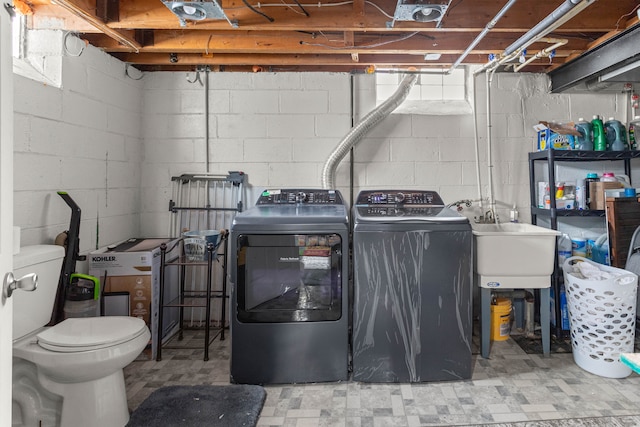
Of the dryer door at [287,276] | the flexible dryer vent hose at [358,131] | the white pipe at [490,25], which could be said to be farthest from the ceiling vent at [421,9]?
the dryer door at [287,276]

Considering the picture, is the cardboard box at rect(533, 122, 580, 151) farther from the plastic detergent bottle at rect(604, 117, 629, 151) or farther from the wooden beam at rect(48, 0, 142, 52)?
the wooden beam at rect(48, 0, 142, 52)

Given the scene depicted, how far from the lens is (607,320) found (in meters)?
2.35

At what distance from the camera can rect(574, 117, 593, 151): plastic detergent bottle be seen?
3059 mm

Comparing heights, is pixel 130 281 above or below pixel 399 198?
below

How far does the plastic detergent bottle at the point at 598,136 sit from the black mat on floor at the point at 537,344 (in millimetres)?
1502

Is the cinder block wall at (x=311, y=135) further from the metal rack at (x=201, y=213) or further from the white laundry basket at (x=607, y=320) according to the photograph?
the white laundry basket at (x=607, y=320)

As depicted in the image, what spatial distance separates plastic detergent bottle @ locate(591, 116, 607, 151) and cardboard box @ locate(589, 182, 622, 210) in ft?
1.00

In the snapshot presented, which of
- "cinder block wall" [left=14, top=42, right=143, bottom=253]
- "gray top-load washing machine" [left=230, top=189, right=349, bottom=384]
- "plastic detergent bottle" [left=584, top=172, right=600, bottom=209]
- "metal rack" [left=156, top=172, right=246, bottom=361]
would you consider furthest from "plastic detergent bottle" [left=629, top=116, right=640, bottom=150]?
"cinder block wall" [left=14, top=42, right=143, bottom=253]

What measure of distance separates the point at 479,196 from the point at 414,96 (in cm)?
103

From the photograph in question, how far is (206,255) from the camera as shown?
9.36ft

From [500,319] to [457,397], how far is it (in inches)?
34.8

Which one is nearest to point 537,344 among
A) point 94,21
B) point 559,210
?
point 559,210

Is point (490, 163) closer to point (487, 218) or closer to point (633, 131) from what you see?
point (487, 218)

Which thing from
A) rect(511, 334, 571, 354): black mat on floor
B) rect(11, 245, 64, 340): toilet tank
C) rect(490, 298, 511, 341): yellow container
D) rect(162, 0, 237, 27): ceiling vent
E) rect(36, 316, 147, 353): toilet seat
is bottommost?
rect(511, 334, 571, 354): black mat on floor
